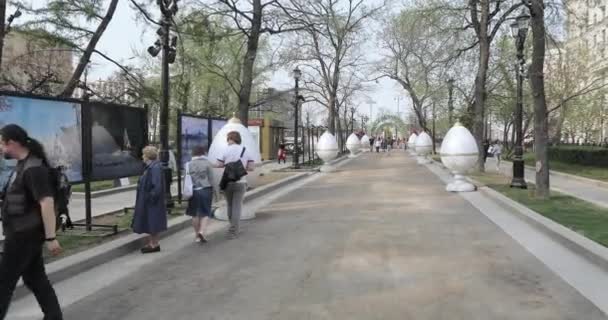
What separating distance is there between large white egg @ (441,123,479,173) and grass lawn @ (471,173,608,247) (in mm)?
1360

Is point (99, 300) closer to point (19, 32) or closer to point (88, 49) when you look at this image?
point (88, 49)

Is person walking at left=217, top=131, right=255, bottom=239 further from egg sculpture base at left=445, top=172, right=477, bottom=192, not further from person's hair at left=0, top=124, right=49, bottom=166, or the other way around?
egg sculpture base at left=445, top=172, right=477, bottom=192

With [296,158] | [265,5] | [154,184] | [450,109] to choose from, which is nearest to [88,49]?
[265,5]

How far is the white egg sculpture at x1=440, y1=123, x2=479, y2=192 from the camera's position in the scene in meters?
17.8

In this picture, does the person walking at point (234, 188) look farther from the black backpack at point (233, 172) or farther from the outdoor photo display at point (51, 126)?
the outdoor photo display at point (51, 126)

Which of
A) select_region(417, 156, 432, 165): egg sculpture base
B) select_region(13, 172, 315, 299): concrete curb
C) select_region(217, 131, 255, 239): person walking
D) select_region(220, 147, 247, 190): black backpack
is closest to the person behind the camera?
select_region(13, 172, 315, 299): concrete curb

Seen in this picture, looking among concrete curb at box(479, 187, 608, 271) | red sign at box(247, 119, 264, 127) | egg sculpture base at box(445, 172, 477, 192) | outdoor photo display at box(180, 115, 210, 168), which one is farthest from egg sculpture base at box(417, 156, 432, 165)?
concrete curb at box(479, 187, 608, 271)

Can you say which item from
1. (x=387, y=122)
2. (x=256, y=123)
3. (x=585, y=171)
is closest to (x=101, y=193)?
(x=585, y=171)

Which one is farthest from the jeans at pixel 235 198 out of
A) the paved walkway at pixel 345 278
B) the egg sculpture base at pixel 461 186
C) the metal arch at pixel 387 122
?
the metal arch at pixel 387 122

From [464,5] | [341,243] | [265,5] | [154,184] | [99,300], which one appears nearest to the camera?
[99,300]

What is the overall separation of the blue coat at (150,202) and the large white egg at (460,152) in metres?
11.5

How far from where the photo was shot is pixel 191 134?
14.9 m

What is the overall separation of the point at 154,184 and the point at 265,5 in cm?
1317

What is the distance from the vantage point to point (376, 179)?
2303cm
